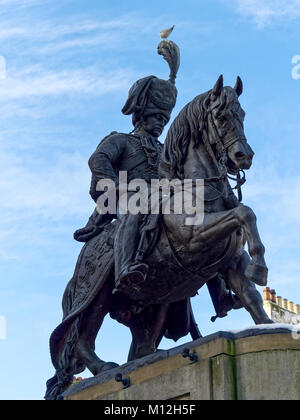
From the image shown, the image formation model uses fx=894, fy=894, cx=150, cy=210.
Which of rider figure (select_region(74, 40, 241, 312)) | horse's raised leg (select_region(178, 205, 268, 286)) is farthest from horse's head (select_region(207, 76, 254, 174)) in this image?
rider figure (select_region(74, 40, 241, 312))

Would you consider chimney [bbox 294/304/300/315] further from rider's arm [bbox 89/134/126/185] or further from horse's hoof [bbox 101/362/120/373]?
horse's hoof [bbox 101/362/120/373]

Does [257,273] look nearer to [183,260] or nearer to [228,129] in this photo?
[183,260]

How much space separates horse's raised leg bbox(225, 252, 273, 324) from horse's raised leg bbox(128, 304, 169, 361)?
1.08m

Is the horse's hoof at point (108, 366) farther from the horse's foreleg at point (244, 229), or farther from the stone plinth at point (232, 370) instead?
the horse's foreleg at point (244, 229)

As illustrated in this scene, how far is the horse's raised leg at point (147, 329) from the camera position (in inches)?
382

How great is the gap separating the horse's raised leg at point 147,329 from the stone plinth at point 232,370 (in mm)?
1715

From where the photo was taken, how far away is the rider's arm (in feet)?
32.3

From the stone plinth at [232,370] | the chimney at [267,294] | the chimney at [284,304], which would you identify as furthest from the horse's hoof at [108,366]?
the chimney at [284,304]

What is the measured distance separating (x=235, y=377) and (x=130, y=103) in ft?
14.0

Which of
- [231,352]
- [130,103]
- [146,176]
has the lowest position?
[231,352]

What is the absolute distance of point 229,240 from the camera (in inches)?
337
